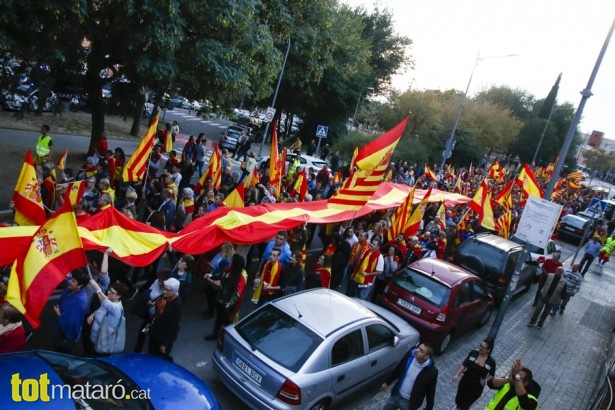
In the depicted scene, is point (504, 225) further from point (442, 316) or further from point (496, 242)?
point (442, 316)

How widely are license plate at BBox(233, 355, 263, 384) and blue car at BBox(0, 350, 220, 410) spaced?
73 centimetres

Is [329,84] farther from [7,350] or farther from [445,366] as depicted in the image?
[7,350]

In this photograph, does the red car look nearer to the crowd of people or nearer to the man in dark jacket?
the crowd of people

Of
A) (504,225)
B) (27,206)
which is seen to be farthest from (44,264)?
(504,225)

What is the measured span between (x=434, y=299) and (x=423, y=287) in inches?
12.1

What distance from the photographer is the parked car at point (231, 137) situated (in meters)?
26.7

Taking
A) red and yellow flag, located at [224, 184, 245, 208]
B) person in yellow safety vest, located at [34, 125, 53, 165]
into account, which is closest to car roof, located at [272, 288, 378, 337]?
red and yellow flag, located at [224, 184, 245, 208]

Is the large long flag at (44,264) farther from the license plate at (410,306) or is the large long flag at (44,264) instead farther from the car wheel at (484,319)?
the car wheel at (484,319)

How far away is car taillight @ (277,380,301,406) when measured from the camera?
5402 mm

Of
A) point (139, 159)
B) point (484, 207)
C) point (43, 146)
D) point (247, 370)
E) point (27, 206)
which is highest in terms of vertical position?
point (484, 207)

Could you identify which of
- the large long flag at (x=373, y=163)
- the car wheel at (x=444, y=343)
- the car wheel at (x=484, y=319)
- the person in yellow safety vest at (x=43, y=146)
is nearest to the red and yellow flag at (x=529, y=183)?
the car wheel at (x=484, y=319)

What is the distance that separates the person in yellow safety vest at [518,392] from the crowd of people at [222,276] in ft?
0.04

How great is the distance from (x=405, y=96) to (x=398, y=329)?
3401cm

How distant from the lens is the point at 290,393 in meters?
5.43
